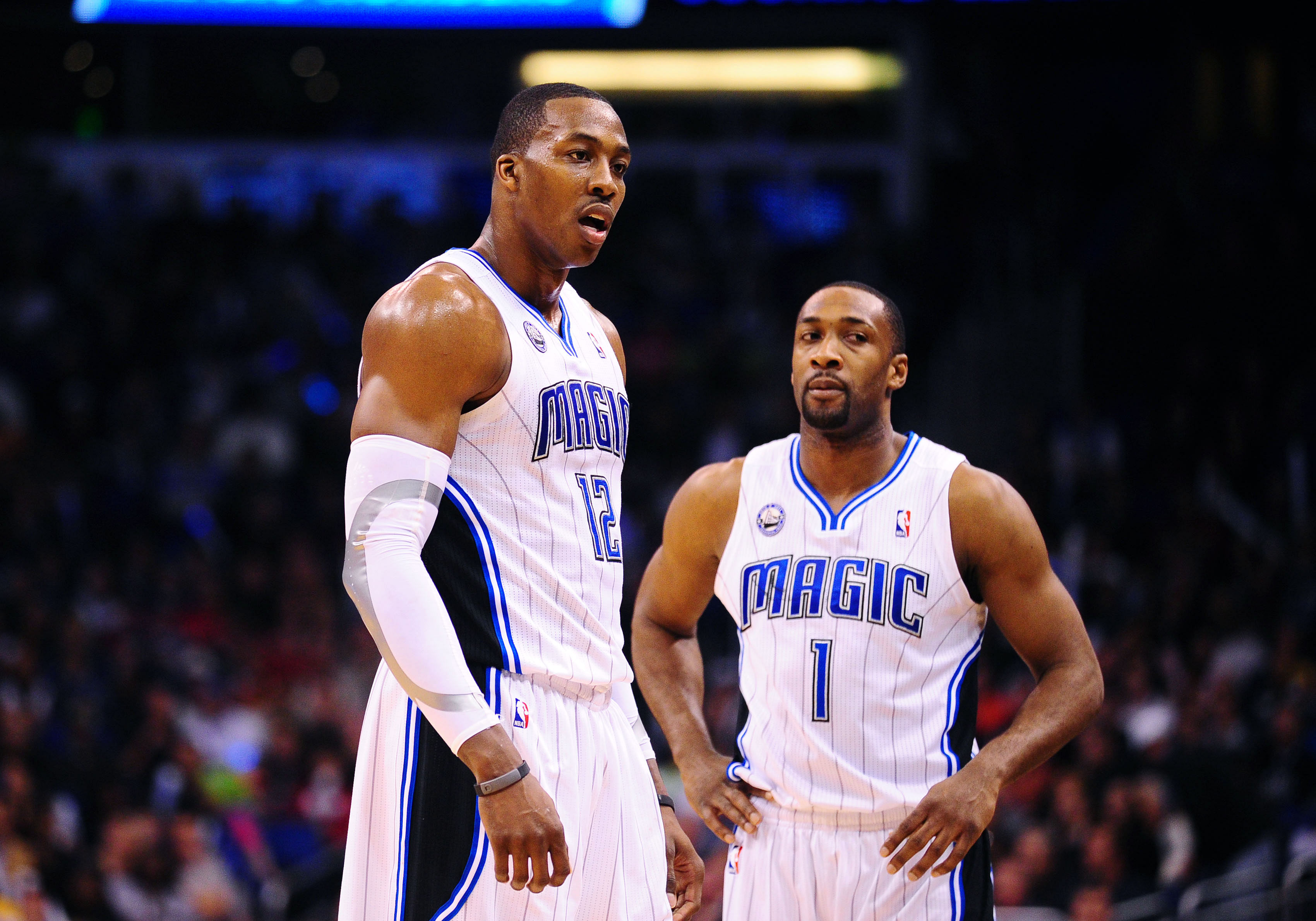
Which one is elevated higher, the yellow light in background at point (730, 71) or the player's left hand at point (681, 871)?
the yellow light in background at point (730, 71)

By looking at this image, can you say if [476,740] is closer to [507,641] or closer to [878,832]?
[507,641]

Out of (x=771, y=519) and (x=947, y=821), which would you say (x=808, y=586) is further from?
(x=947, y=821)

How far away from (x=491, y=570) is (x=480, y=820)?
488mm

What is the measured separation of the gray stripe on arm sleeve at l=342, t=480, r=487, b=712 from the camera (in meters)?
2.69

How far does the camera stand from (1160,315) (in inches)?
490

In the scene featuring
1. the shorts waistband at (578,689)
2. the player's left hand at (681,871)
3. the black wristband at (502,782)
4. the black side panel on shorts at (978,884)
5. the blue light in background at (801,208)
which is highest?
the blue light in background at (801,208)

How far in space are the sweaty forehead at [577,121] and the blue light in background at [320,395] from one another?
10.1 meters

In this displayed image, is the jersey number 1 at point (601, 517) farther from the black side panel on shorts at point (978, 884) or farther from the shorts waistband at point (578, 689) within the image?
the black side panel on shorts at point (978, 884)

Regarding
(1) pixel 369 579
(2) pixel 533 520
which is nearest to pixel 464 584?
(2) pixel 533 520

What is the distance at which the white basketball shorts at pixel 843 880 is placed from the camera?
3.77 meters

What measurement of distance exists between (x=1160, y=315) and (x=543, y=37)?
20.8 feet

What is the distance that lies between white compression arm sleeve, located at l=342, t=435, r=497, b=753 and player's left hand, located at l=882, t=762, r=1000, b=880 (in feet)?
4.14

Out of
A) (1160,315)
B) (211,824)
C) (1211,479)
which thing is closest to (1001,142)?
(1160,315)

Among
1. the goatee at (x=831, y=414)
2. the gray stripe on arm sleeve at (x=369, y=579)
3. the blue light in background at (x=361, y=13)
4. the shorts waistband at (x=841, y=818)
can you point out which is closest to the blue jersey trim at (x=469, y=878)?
the gray stripe on arm sleeve at (x=369, y=579)
